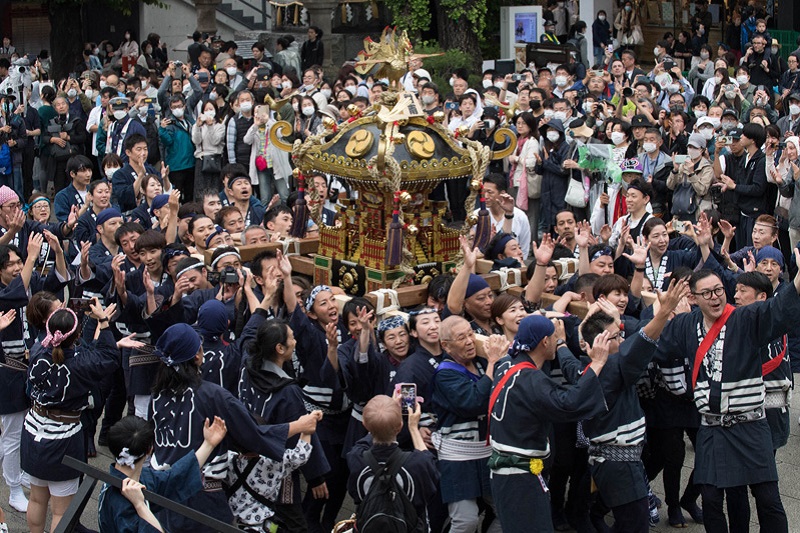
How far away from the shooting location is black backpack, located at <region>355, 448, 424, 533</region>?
5.83 m

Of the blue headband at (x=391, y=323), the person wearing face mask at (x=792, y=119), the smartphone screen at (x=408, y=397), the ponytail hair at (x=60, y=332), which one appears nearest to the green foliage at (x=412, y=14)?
the person wearing face mask at (x=792, y=119)

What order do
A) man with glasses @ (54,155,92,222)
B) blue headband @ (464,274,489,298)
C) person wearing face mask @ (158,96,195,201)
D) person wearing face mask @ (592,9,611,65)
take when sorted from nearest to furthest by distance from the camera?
blue headband @ (464,274,489,298) → man with glasses @ (54,155,92,222) → person wearing face mask @ (158,96,195,201) → person wearing face mask @ (592,9,611,65)

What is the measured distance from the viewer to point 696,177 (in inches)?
484

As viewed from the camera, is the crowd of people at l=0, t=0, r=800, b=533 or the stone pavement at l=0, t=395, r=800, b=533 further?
the stone pavement at l=0, t=395, r=800, b=533

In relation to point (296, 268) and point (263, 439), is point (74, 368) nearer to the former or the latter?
point (263, 439)

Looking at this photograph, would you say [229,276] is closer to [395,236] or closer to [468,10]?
[395,236]

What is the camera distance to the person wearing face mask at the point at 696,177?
1223 cm

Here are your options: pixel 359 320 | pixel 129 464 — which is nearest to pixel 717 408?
pixel 359 320

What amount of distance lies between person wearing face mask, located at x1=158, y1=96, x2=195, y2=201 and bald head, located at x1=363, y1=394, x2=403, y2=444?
1058cm

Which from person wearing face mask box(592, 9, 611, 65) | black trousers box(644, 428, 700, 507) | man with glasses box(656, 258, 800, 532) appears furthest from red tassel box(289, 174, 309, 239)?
person wearing face mask box(592, 9, 611, 65)

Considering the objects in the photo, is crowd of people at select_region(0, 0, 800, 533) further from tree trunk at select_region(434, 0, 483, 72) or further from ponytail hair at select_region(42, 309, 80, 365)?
tree trunk at select_region(434, 0, 483, 72)

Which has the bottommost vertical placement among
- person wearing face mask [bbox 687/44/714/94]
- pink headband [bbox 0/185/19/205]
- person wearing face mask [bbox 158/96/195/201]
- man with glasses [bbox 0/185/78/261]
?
man with glasses [bbox 0/185/78/261]

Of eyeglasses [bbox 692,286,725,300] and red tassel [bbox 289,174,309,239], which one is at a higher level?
red tassel [bbox 289,174,309,239]

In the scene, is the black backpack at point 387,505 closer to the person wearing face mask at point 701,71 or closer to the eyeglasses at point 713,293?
the eyeglasses at point 713,293
